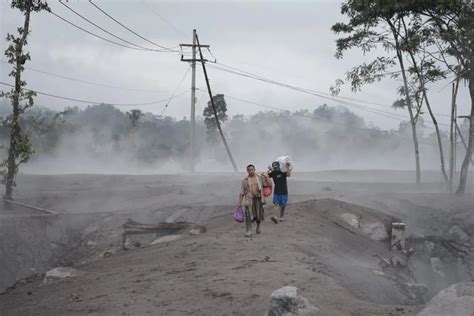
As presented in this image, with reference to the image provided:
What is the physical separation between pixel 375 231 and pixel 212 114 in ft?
113

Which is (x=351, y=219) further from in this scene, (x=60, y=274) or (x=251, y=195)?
(x=60, y=274)

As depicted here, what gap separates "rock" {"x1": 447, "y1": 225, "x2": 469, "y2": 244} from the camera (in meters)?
18.1

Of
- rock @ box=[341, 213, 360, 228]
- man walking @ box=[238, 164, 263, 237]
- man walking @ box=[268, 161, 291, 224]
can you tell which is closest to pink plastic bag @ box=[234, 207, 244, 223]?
man walking @ box=[238, 164, 263, 237]

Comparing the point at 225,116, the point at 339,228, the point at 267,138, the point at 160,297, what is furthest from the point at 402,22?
the point at 267,138

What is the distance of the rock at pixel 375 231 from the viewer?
15539 millimetres

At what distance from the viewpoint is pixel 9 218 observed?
58.2 feet

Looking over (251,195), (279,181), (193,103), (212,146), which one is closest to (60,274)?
(251,195)

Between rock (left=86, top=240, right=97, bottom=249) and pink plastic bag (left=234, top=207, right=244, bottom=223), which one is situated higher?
pink plastic bag (left=234, top=207, right=244, bottom=223)

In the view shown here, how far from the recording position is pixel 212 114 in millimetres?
49188

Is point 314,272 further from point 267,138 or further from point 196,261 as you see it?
point 267,138

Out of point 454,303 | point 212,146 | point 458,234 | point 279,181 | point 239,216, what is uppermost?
point 212,146

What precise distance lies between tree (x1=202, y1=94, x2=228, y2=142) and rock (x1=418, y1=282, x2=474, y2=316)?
105 ft

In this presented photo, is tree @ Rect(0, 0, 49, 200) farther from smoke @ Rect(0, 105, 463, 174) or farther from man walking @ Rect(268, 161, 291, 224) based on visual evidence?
smoke @ Rect(0, 105, 463, 174)

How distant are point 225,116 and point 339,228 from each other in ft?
111
